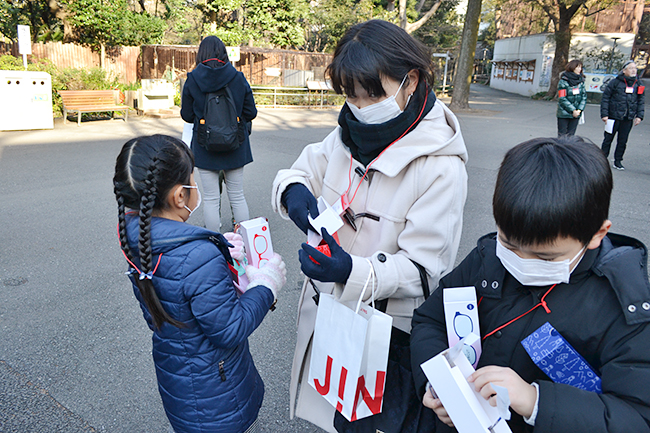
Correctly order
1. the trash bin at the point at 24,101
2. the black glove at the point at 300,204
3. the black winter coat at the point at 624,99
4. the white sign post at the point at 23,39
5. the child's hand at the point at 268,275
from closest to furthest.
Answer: the black glove at the point at 300,204
the child's hand at the point at 268,275
the black winter coat at the point at 624,99
the trash bin at the point at 24,101
the white sign post at the point at 23,39

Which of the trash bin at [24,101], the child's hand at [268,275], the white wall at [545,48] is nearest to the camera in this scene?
the child's hand at [268,275]

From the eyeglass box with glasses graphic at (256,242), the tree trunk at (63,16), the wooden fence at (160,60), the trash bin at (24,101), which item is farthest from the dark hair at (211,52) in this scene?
the tree trunk at (63,16)

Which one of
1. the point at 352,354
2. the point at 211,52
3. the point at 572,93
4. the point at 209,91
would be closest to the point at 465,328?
the point at 352,354

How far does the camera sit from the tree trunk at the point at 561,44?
1099 inches

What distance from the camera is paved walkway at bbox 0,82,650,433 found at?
2.59 metres

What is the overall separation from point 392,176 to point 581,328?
68 cm

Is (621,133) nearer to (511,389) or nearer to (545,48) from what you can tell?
(511,389)

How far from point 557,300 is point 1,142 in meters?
10.8

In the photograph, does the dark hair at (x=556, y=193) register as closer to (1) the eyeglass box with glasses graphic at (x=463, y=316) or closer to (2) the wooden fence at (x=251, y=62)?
(1) the eyeglass box with glasses graphic at (x=463, y=316)

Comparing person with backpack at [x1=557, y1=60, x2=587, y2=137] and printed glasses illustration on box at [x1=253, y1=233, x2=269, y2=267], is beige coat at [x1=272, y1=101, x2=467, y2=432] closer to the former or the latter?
printed glasses illustration on box at [x1=253, y1=233, x2=269, y2=267]

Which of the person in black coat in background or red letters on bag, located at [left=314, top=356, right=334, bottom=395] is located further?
the person in black coat in background

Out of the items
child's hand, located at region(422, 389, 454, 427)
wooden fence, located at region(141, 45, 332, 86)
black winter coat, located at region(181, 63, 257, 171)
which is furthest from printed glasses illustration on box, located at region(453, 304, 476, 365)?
wooden fence, located at region(141, 45, 332, 86)

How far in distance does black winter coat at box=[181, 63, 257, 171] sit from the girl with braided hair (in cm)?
281

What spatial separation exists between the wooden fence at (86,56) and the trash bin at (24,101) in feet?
19.9
